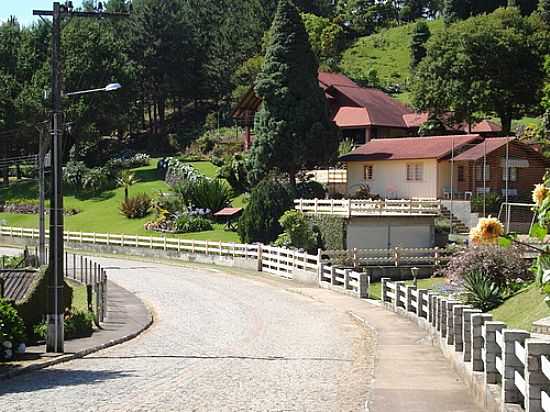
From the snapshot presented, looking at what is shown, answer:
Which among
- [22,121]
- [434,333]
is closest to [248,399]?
[434,333]

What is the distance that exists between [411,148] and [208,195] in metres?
13.3

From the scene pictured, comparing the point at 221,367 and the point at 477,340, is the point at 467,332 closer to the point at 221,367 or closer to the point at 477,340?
the point at 477,340

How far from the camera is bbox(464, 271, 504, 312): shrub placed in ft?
82.8

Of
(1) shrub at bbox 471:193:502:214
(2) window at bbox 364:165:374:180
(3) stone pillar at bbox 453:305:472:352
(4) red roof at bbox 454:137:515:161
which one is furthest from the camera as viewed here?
(2) window at bbox 364:165:374:180

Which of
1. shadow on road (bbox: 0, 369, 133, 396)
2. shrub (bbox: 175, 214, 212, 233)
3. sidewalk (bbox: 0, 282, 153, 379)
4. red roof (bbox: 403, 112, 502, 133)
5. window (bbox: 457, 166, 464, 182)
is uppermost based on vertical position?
red roof (bbox: 403, 112, 502, 133)

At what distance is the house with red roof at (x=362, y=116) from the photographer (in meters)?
72.3

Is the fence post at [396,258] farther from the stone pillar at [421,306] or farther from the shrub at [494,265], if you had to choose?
the stone pillar at [421,306]

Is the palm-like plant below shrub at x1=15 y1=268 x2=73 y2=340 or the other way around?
the other way around

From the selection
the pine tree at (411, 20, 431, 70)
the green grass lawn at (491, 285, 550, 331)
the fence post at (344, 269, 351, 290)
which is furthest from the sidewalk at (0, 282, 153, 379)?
the pine tree at (411, 20, 431, 70)

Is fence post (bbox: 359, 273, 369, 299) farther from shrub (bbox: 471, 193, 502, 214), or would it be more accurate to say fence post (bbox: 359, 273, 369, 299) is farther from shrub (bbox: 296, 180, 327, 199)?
shrub (bbox: 296, 180, 327, 199)

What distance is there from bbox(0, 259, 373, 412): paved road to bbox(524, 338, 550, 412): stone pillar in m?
4.79

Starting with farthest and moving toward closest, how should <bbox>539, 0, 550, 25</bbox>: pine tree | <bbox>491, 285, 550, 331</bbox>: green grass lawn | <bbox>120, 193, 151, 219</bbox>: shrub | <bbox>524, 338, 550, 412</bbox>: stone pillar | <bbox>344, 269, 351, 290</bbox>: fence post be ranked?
<bbox>539, 0, 550, 25</bbox>: pine tree < <bbox>120, 193, 151, 219</bbox>: shrub < <bbox>344, 269, 351, 290</bbox>: fence post < <bbox>491, 285, 550, 331</bbox>: green grass lawn < <bbox>524, 338, 550, 412</bbox>: stone pillar

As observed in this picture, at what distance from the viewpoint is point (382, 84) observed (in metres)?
113

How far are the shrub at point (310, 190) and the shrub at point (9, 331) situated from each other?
3846 centimetres
